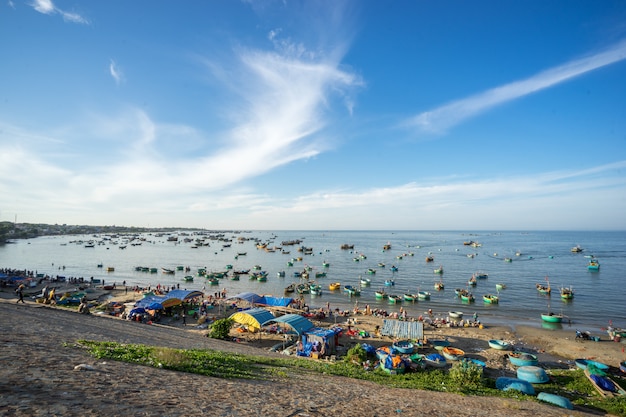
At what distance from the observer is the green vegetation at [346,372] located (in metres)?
11.8

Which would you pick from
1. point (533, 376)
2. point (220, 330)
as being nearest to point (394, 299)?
point (533, 376)

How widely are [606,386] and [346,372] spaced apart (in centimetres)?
1512

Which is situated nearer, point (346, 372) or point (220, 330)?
point (346, 372)

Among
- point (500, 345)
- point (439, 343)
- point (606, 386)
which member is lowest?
point (500, 345)

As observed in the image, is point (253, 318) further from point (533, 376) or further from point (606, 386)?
point (606, 386)

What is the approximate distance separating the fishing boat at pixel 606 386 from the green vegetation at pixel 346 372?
1.23 ft

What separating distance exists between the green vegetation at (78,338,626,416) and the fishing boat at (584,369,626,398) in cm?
38

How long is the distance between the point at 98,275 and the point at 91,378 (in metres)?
74.6

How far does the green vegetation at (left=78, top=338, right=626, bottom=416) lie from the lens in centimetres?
1181

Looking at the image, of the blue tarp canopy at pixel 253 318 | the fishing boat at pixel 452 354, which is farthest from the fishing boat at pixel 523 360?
the blue tarp canopy at pixel 253 318

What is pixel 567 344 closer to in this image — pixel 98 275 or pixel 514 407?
pixel 514 407

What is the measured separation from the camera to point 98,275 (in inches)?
2739

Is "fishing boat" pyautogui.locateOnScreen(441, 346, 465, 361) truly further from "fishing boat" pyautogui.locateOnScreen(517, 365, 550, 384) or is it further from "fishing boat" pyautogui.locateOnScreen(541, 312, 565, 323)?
"fishing boat" pyautogui.locateOnScreen(541, 312, 565, 323)

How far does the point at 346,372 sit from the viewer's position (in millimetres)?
17250
